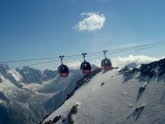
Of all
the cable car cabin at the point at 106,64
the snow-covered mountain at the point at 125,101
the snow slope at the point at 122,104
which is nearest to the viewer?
the snow slope at the point at 122,104

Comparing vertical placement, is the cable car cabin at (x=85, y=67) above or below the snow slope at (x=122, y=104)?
above

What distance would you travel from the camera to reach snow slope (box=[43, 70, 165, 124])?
5294 cm

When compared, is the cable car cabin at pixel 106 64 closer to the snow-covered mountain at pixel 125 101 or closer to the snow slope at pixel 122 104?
the snow-covered mountain at pixel 125 101

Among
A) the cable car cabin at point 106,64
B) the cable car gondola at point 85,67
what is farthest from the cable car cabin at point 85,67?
the cable car cabin at point 106,64

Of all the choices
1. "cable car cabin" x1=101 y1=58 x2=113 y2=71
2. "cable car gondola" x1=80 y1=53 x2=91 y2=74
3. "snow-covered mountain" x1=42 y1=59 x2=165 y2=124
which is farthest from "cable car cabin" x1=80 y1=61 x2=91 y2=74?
"cable car cabin" x1=101 y1=58 x2=113 y2=71

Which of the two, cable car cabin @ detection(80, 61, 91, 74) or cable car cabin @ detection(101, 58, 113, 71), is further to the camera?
cable car cabin @ detection(101, 58, 113, 71)

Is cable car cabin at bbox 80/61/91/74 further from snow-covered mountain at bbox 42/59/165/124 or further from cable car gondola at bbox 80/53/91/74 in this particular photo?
snow-covered mountain at bbox 42/59/165/124

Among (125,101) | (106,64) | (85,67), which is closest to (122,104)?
(125,101)

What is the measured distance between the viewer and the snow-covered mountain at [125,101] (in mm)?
53688

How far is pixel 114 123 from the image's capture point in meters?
53.9

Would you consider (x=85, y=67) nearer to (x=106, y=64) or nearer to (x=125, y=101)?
(x=106, y=64)

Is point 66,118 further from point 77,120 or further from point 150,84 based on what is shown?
point 150,84

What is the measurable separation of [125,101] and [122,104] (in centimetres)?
126

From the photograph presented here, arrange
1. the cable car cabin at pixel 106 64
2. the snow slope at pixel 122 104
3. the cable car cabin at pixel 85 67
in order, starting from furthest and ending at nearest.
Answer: the cable car cabin at pixel 106 64 < the cable car cabin at pixel 85 67 < the snow slope at pixel 122 104
